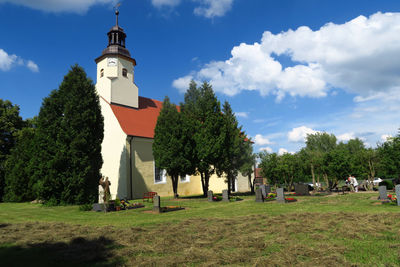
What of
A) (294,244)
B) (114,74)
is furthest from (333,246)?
(114,74)

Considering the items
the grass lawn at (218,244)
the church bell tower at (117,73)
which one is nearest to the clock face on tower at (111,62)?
the church bell tower at (117,73)

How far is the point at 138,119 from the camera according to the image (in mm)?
28594

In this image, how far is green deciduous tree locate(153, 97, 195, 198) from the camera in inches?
851

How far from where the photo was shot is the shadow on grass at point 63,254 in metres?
5.38

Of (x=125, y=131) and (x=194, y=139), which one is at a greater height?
(x=125, y=131)

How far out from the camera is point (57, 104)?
20.0 metres

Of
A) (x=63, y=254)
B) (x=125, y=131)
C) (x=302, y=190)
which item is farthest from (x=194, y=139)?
(x=63, y=254)

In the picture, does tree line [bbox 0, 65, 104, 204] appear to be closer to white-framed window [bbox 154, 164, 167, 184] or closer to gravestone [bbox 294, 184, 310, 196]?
white-framed window [bbox 154, 164, 167, 184]

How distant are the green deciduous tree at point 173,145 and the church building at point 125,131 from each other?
3.86 meters

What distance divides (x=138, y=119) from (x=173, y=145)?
355 inches

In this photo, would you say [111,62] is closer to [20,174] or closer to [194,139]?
[194,139]

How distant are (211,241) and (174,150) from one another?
15.1 meters

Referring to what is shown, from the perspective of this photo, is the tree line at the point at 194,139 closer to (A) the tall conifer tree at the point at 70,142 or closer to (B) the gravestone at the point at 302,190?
(A) the tall conifer tree at the point at 70,142

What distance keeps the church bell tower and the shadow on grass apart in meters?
23.3
